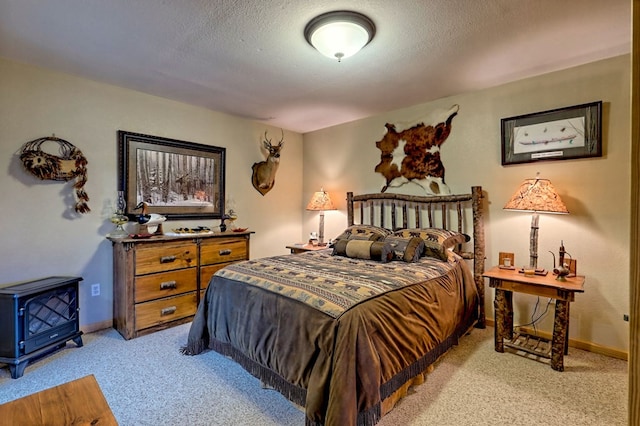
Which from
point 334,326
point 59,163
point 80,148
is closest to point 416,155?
point 334,326

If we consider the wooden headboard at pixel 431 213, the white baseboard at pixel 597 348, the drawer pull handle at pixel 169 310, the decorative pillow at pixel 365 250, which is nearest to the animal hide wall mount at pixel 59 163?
the drawer pull handle at pixel 169 310

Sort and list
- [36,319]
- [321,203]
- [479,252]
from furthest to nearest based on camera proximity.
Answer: [321,203] < [479,252] < [36,319]

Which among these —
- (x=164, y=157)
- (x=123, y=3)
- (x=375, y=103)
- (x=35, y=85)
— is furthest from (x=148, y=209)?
(x=375, y=103)

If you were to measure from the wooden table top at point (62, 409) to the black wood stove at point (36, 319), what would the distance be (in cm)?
153

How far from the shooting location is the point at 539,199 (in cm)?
268

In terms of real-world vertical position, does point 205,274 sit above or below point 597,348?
above

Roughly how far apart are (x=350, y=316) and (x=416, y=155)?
273 centimetres

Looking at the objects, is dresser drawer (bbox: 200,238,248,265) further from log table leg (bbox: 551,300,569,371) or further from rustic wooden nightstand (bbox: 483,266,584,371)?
log table leg (bbox: 551,300,569,371)

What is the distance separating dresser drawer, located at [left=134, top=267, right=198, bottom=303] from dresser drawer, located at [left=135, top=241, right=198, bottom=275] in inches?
2.3

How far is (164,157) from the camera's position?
366cm

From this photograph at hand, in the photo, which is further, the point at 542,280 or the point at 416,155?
the point at 416,155

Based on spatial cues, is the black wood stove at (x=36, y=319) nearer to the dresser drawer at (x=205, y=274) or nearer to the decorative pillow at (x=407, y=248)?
the dresser drawer at (x=205, y=274)

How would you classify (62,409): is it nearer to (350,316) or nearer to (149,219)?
(350,316)

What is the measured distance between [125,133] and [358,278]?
295cm
